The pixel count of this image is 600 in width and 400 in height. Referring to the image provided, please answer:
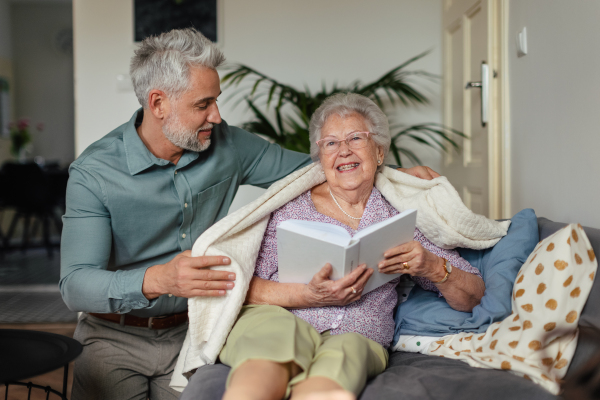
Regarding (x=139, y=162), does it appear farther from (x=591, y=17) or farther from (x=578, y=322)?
(x=591, y=17)

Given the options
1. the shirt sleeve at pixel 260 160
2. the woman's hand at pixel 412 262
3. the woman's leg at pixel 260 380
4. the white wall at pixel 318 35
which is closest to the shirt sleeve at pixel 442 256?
the woman's hand at pixel 412 262

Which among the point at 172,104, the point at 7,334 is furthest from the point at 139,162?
the point at 7,334

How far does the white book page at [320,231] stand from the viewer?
1211mm

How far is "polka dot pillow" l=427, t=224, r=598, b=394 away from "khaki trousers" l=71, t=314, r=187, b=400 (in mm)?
964

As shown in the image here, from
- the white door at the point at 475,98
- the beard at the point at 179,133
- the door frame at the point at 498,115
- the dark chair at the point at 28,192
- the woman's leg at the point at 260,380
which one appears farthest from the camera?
the dark chair at the point at 28,192

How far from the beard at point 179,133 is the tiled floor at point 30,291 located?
2.09 metres

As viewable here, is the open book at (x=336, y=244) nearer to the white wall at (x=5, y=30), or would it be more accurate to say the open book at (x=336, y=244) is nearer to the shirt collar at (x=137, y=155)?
the shirt collar at (x=137, y=155)

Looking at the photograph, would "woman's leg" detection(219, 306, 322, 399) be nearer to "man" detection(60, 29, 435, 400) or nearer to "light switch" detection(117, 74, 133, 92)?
"man" detection(60, 29, 435, 400)

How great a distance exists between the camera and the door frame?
2252 millimetres

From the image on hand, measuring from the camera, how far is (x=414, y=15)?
124 inches

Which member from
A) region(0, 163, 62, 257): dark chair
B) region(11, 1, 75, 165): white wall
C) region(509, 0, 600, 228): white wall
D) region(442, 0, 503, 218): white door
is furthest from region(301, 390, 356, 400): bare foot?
region(11, 1, 75, 165): white wall

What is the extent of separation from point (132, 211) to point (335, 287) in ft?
2.12

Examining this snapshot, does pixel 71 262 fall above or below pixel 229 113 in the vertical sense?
below

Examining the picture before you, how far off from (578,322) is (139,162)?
1.26 metres
